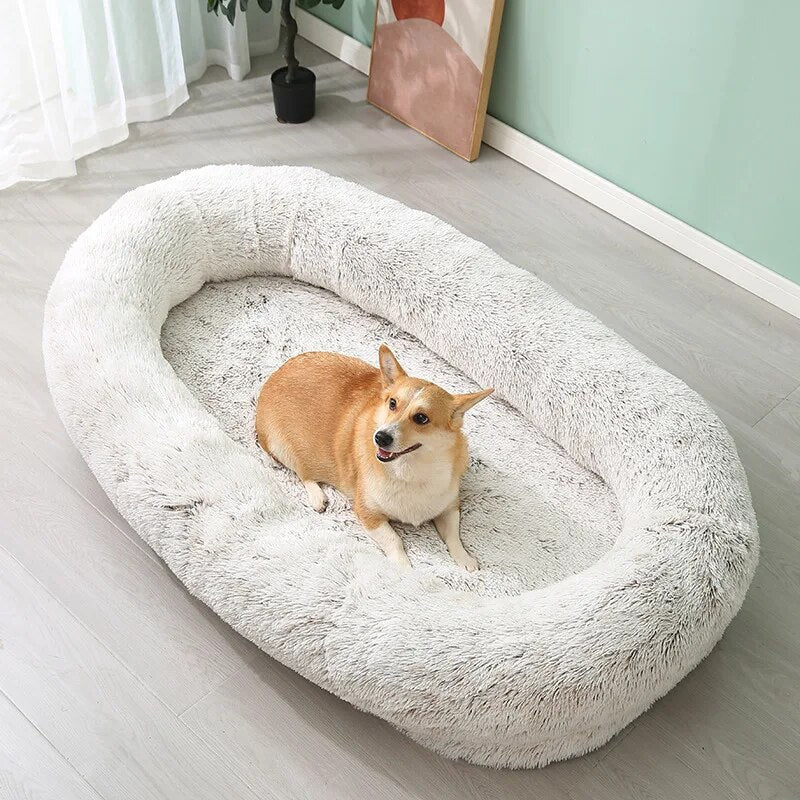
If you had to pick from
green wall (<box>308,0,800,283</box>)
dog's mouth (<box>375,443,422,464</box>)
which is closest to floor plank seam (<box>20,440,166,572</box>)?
dog's mouth (<box>375,443,422,464</box>)

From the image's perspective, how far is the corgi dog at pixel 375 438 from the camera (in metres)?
1.82

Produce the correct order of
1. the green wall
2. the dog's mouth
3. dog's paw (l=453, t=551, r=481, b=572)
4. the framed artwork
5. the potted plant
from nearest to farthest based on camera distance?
1. the dog's mouth
2. dog's paw (l=453, t=551, r=481, b=572)
3. the green wall
4. the framed artwork
5. the potted plant

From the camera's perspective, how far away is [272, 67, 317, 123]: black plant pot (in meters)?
3.18

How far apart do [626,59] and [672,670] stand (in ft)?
5.56

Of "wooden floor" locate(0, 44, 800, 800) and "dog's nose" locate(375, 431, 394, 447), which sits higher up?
"dog's nose" locate(375, 431, 394, 447)

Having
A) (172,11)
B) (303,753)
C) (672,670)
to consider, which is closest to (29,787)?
(303,753)

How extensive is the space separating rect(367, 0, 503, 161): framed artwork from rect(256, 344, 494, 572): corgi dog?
1224 millimetres

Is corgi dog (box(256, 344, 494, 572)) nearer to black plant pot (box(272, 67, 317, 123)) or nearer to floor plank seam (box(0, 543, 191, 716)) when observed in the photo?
floor plank seam (box(0, 543, 191, 716))

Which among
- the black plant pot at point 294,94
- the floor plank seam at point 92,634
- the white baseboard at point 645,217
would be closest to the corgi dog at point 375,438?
the floor plank seam at point 92,634

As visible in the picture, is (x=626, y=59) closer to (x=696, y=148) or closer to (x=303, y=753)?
(x=696, y=148)

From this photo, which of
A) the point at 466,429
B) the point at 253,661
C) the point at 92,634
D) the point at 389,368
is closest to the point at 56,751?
the point at 92,634

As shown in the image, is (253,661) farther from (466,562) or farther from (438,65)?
(438,65)

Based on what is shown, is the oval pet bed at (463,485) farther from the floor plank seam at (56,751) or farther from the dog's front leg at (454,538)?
the floor plank seam at (56,751)

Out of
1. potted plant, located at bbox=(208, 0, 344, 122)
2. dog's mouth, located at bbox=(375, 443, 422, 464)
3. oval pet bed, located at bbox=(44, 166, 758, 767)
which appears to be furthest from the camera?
potted plant, located at bbox=(208, 0, 344, 122)
